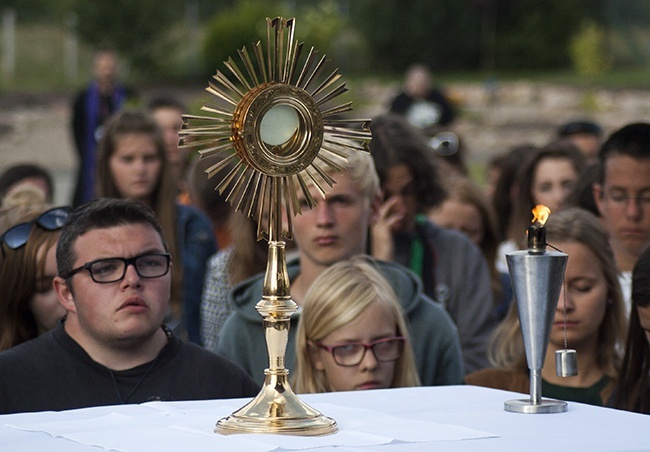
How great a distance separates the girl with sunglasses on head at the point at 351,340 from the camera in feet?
15.0

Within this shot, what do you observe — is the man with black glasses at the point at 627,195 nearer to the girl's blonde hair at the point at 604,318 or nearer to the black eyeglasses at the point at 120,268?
the girl's blonde hair at the point at 604,318

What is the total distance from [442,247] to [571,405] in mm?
2691

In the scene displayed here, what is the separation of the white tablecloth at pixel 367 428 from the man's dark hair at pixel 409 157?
2.68 meters

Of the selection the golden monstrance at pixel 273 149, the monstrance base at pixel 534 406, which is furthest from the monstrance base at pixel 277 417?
the monstrance base at pixel 534 406

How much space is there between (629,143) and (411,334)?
152cm

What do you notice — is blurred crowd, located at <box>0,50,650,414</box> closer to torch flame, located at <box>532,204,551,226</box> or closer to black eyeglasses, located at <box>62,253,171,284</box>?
black eyeglasses, located at <box>62,253,171,284</box>

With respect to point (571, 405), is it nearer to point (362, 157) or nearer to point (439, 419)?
point (439, 419)

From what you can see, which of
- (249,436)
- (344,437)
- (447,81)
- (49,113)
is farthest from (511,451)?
(447,81)

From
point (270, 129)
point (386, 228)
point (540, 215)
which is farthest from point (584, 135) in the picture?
point (270, 129)

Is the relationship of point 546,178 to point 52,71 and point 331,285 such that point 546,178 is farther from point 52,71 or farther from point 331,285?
point 52,71

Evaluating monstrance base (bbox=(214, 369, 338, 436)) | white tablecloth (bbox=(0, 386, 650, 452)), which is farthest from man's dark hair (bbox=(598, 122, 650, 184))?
monstrance base (bbox=(214, 369, 338, 436))

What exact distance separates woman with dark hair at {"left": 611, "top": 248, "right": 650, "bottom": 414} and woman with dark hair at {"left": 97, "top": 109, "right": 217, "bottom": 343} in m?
2.62

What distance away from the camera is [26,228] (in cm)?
500

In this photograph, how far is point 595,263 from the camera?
4.99 meters
